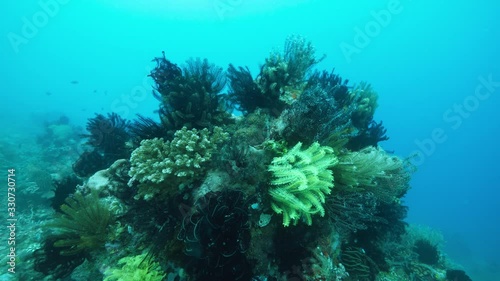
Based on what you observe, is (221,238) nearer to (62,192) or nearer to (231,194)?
(231,194)

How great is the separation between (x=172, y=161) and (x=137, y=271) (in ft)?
5.61

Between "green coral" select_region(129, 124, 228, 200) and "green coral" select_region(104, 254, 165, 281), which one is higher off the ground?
"green coral" select_region(129, 124, 228, 200)

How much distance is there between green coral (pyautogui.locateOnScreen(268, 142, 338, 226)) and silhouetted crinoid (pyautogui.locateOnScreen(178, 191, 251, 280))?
0.55 m

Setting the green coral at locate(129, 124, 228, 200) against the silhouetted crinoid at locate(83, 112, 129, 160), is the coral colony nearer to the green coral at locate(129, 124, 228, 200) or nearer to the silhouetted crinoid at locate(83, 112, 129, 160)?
the green coral at locate(129, 124, 228, 200)

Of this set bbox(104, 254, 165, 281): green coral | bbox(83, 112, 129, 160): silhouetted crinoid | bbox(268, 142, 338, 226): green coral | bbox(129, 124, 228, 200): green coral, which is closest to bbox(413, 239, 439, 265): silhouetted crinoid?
bbox(268, 142, 338, 226): green coral

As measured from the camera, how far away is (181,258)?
3.85 meters

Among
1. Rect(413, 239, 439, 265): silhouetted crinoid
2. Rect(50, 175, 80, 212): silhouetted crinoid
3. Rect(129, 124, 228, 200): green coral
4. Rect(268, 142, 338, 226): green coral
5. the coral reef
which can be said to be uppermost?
the coral reef

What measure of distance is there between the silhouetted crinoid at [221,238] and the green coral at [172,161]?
912 mm

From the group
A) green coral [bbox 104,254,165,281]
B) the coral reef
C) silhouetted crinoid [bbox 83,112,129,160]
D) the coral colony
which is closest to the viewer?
the coral colony

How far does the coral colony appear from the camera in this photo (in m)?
3.58

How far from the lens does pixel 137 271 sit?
384 centimetres

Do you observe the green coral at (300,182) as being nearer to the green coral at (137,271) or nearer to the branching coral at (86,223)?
the green coral at (137,271)

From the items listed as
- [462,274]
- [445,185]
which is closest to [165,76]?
[462,274]

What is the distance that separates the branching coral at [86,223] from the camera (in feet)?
15.1
